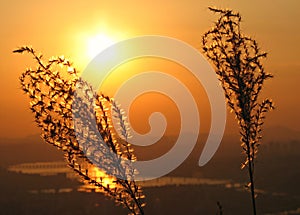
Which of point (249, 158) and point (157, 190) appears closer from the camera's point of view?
point (249, 158)

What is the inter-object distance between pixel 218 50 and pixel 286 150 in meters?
25.7

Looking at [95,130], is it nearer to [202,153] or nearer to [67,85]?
[67,85]

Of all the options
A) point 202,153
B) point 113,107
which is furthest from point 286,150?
point 113,107

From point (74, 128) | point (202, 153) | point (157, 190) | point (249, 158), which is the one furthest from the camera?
point (157, 190)

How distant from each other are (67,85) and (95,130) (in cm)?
54

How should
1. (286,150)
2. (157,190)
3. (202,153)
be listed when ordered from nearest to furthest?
1. (202,153)
2. (286,150)
3. (157,190)

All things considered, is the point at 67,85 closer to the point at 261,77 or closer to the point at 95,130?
the point at 95,130

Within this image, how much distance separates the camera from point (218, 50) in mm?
6859

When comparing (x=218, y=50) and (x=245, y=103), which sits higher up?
(x=218, y=50)

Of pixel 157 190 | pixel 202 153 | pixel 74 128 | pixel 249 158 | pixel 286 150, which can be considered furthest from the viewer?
pixel 157 190

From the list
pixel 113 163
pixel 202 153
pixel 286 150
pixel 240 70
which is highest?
pixel 286 150

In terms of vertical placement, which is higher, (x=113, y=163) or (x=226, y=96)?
(x=226, y=96)

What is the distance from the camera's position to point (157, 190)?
2263 inches

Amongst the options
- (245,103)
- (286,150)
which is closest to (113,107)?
(245,103)
